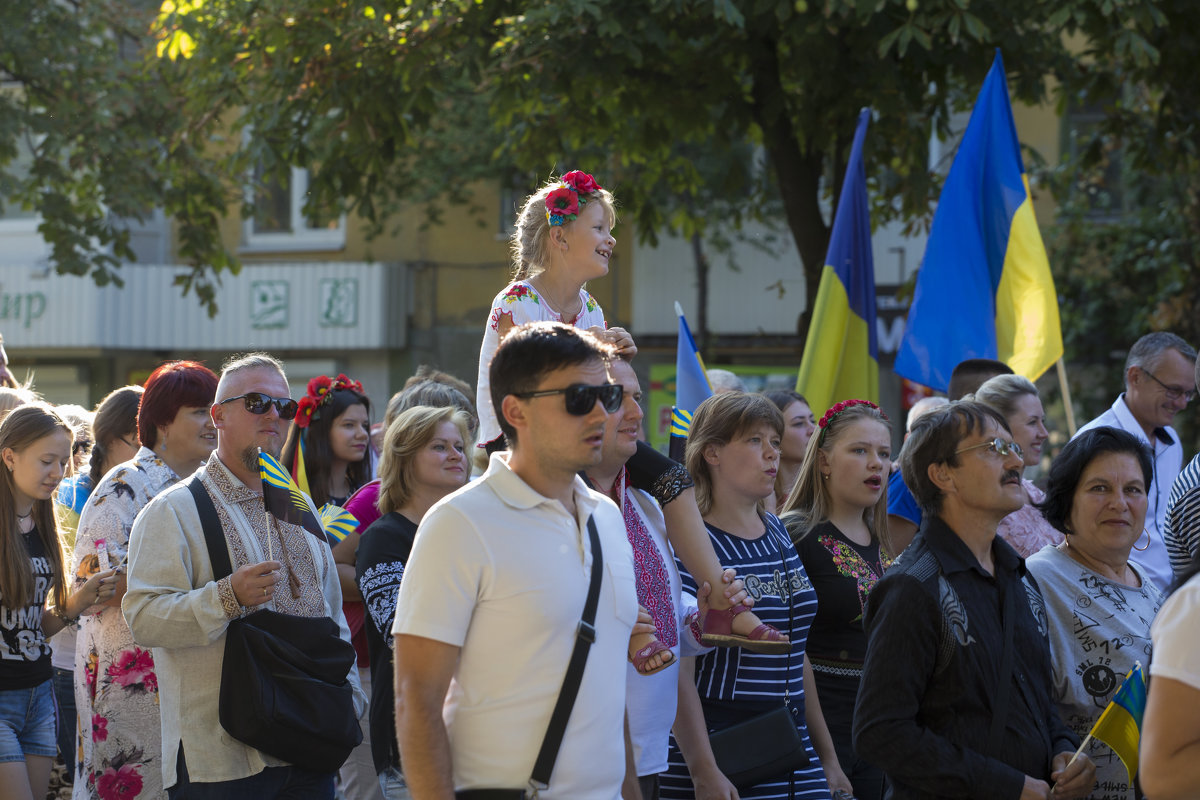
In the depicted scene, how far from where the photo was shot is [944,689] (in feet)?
11.7

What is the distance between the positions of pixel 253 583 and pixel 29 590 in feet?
5.21

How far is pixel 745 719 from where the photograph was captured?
175 inches

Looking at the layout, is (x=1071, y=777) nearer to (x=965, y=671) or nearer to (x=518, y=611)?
(x=965, y=671)

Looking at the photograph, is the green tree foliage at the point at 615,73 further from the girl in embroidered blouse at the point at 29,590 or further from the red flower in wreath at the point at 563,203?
the red flower in wreath at the point at 563,203

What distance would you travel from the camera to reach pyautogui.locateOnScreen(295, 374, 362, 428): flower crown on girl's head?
6.66 metres

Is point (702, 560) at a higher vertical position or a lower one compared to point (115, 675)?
higher

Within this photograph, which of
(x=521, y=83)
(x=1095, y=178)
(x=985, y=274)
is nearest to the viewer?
(x=985, y=274)

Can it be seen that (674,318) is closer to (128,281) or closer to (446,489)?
(128,281)

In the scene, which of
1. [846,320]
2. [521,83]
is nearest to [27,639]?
[846,320]

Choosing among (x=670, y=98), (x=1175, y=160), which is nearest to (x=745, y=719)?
(x=670, y=98)

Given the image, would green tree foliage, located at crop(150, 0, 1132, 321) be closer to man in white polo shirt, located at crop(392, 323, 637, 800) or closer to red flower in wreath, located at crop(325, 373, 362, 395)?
red flower in wreath, located at crop(325, 373, 362, 395)

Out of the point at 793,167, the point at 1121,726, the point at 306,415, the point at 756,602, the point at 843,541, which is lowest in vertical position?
the point at 1121,726

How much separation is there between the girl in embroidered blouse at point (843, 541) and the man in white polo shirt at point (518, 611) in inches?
78.3

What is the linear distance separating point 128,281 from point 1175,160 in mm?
15068
